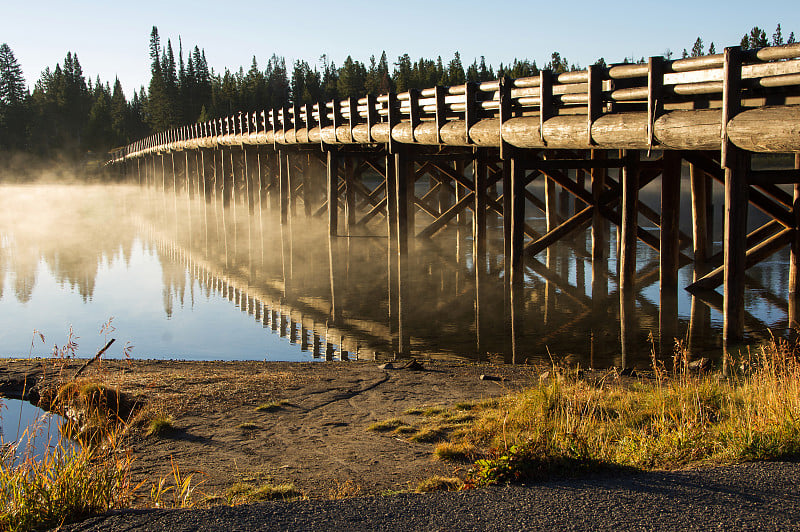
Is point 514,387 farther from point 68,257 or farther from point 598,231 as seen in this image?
point 68,257

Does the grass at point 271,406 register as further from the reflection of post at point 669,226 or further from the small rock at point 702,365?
the reflection of post at point 669,226

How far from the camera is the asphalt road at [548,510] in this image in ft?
12.6

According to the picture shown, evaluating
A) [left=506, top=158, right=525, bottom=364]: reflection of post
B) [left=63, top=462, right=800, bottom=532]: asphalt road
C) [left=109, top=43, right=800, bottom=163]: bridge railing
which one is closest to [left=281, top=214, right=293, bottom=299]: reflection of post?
[left=109, top=43, right=800, bottom=163]: bridge railing

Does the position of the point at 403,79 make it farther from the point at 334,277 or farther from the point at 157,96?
the point at 334,277

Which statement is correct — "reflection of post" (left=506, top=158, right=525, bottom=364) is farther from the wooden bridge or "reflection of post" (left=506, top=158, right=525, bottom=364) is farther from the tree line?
the tree line

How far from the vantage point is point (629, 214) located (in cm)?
1166

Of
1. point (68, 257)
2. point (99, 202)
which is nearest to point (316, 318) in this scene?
point (68, 257)

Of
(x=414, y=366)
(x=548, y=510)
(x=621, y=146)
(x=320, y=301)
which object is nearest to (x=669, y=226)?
(x=621, y=146)

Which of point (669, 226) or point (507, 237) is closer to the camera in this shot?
point (669, 226)

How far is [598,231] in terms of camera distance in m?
15.5

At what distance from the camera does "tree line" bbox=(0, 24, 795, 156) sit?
105 metres

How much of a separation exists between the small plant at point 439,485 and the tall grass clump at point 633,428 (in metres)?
0.15

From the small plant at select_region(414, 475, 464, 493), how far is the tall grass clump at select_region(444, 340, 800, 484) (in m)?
0.15

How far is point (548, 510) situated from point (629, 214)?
27.3 feet
